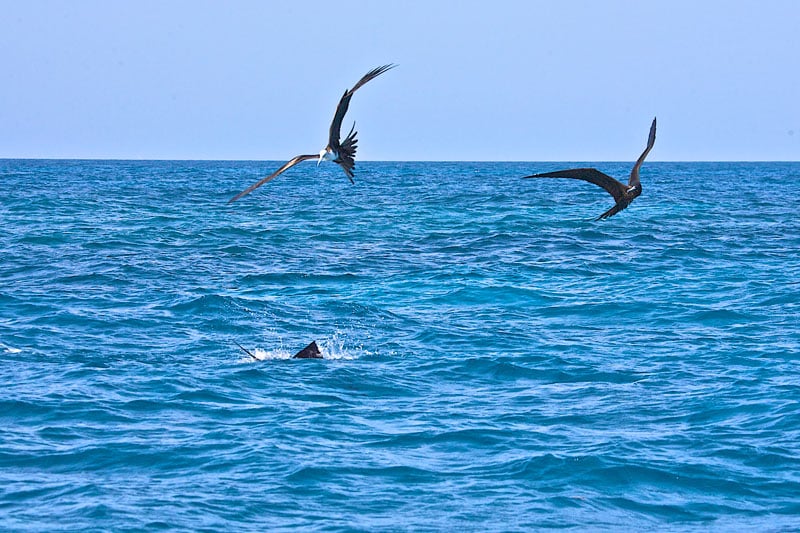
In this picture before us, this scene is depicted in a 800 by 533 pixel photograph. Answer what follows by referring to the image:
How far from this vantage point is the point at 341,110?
11195 millimetres

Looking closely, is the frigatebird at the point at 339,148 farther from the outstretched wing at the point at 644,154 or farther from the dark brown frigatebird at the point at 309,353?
the dark brown frigatebird at the point at 309,353

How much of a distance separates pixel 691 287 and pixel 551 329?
20.0 feet

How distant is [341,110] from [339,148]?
1091mm

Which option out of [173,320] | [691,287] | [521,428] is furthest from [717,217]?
[521,428]

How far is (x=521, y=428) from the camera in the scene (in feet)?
40.9

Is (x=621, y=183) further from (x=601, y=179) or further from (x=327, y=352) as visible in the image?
(x=327, y=352)

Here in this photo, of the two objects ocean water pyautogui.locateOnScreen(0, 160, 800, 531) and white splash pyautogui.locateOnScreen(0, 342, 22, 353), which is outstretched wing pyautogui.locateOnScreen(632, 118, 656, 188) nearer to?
ocean water pyautogui.locateOnScreen(0, 160, 800, 531)

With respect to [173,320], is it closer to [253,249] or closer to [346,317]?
[346,317]

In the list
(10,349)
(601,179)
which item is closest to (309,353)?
(10,349)

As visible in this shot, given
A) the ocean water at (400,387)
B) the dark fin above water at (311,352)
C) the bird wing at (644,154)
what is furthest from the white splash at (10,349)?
the bird wing at (644,154)

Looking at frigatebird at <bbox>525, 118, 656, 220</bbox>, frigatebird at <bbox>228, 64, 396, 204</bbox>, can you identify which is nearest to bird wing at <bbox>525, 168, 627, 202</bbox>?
frigatebird at <bbox>525, 118, 656, 220</bbox>

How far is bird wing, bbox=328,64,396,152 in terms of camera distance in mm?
10688

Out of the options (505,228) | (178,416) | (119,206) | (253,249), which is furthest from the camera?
(119,206)

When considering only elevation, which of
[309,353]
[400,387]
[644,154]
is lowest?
[400,387]
